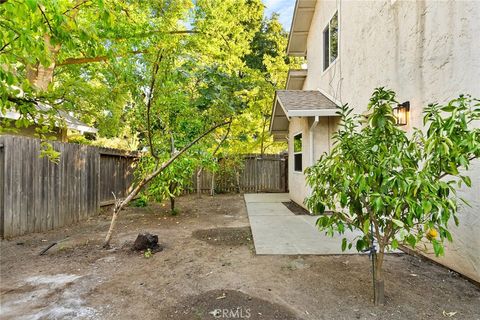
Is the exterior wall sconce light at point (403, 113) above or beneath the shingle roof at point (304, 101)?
beneath

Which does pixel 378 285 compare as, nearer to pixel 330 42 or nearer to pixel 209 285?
pixel 209 285

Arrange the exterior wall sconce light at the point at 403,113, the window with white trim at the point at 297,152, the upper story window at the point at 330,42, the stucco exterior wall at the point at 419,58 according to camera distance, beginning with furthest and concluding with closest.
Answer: the window with white trim at the point at 297,152 < the upper story window at the point at 330,42 < the exterior wall sconce light at the point at 403,113 < the stucco exterior wall at the point at 419,58

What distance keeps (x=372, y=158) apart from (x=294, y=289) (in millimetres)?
1722

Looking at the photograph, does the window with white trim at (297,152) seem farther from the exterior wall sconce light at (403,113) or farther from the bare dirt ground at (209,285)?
the bare dirt ground at (209,285)

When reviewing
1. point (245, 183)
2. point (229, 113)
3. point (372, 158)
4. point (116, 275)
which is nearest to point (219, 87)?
point (229, 113)

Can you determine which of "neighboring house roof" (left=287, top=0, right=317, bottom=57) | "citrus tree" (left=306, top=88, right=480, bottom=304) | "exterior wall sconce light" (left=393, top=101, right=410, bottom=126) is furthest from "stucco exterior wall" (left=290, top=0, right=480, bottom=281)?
"neighboring house roof" (left=287, top=0, right=317, bottom=57)

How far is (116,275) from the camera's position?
349 centimetres

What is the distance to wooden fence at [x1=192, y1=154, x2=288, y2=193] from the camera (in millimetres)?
13281

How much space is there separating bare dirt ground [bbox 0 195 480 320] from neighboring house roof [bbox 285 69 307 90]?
750cm

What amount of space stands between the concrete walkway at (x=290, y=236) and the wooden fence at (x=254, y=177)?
18.8ft

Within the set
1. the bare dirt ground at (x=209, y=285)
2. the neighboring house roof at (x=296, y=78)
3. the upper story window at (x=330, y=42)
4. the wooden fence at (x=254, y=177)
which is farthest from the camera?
the wooden fence at (x=254, y=177)

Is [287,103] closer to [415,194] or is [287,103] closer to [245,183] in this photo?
[415,194]

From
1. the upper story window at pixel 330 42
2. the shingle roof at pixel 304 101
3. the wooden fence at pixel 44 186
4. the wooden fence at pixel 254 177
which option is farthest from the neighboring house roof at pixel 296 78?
the wooden fence at pixel 44 186

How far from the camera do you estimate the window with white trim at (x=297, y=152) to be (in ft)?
30.8
